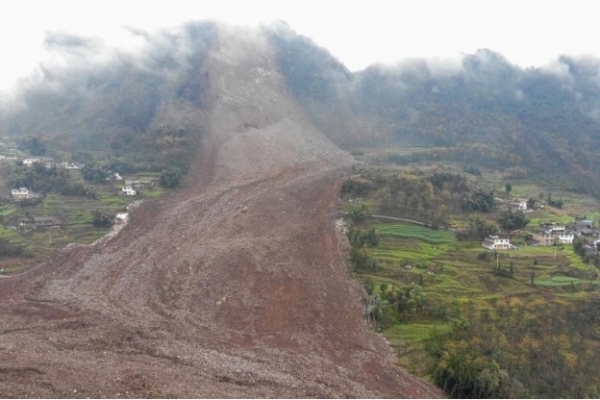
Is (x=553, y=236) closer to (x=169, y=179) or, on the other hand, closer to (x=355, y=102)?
(x=169, y=179)

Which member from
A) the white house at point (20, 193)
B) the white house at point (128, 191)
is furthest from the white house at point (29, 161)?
the white house at point (128, 191)

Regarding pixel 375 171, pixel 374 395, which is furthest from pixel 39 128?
pixel 374 395

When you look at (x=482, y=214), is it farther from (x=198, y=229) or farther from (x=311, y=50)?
(x=311, y=50)

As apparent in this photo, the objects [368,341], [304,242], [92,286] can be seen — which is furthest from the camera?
[304,242]

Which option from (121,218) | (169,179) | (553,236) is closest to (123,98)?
(169,179)

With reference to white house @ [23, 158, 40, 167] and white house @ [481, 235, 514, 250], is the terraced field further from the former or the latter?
white house @ [23, 158, 40, 167]

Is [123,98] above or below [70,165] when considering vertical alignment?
above

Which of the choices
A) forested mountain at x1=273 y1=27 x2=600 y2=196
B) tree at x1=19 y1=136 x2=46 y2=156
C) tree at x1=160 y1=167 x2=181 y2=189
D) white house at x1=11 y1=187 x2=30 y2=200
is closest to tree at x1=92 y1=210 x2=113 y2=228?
white house at x1=11 y1=187 x2=30 y2=200
